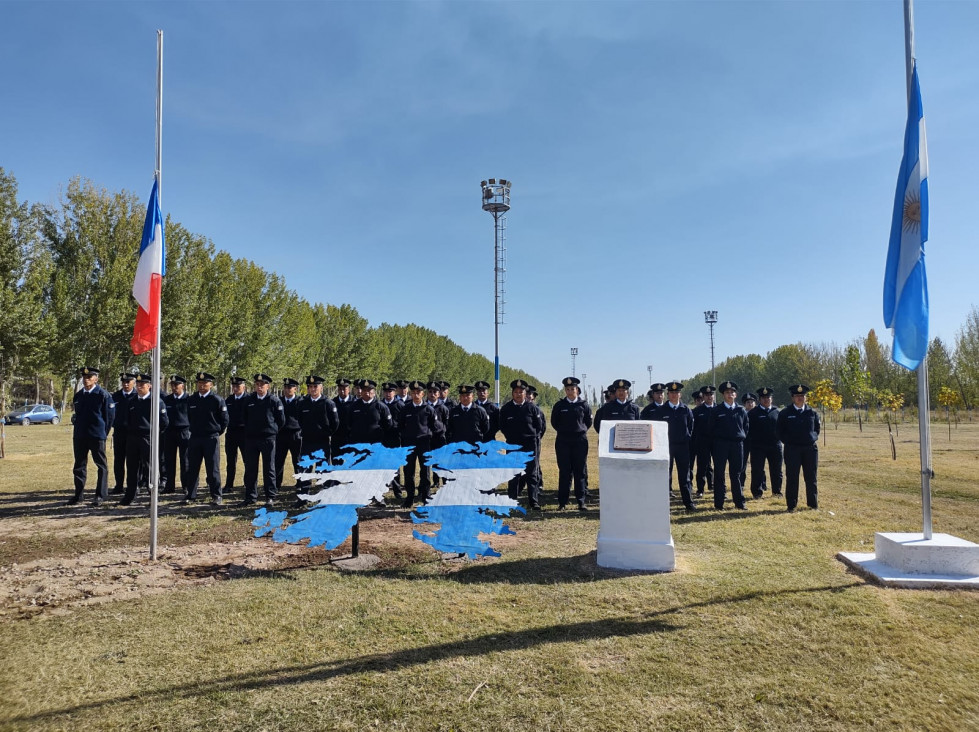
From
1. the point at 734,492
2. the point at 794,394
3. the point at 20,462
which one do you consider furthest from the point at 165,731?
the point at 20,462

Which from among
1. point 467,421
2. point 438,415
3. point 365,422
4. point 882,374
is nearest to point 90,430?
point 365,422

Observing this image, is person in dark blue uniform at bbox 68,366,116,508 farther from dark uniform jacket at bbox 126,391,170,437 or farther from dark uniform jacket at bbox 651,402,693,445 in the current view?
dark uniform jacket at bbox 651,402,693,445

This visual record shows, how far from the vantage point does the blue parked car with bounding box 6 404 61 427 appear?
2992 centimetres

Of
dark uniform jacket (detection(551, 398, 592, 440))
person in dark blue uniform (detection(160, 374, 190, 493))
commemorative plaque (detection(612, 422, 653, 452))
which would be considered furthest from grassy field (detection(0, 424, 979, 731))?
person in dark blue uniform (detection(160, 374, 190, 493))

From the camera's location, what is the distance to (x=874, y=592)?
494 centimetres

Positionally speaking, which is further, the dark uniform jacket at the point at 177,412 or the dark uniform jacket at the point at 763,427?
the dark uniform jacket at the point at 763,427

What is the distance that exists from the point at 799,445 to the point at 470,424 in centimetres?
524

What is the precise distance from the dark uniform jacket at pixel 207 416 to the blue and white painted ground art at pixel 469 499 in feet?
15.2

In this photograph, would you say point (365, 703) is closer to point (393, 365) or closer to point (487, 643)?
point (487, 643)

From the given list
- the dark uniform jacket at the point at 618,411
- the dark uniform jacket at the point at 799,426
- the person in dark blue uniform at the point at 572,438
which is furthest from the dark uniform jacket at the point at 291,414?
the dark uniform jacket at the point at 799,426

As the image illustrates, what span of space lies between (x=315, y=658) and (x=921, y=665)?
152 inches

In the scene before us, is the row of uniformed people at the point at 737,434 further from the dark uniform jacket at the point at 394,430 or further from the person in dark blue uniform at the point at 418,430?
the dark uniform jacket at the point at 394,430

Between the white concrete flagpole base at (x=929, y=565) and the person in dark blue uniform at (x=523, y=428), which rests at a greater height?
the person in dark blue uniform at (x=523, y=428)

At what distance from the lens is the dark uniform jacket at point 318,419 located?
962cm
